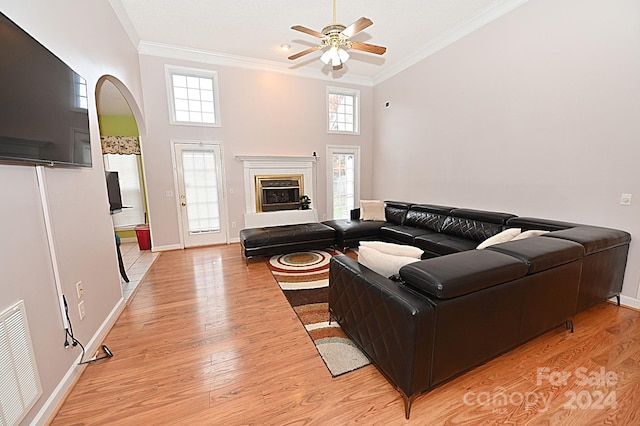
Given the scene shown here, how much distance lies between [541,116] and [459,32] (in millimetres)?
1890

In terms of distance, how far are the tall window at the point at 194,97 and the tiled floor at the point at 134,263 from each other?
251 centimetres

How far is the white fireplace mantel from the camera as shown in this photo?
510 cm

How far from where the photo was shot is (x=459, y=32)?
3932mm

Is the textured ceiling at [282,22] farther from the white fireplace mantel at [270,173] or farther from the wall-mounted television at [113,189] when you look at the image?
the wall-mounted television at [113,189]

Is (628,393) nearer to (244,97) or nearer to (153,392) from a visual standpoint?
(153,392)

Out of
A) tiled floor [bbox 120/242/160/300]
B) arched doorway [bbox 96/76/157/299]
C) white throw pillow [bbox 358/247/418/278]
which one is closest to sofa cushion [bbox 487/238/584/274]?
white throw pillow [bbox 358/247/418/278]

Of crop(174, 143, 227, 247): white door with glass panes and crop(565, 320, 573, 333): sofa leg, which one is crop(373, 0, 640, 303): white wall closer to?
crop(565, 320, 573, 333): sofa leg

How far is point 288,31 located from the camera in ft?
13.1

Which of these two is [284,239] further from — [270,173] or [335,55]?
[335,55]

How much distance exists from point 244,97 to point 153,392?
4927 mm

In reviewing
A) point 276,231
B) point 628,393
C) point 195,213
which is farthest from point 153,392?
point 195,213

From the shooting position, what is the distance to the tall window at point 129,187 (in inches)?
219

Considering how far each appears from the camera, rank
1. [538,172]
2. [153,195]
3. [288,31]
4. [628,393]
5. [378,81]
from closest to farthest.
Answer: [628,393] → [538,172] → [288,31] → [153,195] → [378,81]

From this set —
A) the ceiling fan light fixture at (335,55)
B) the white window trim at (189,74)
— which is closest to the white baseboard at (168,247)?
the white window trim at (189,74)
